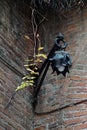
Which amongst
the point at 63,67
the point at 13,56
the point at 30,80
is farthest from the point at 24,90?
the point at 63,67

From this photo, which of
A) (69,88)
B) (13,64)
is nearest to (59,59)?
(69,88)

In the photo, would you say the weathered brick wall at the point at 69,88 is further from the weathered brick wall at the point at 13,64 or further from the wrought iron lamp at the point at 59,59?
the wrought iron lamp at the point at 59,59

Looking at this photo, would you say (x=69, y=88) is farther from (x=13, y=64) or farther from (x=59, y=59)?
(x=13, y=64)

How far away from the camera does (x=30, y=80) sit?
466cm

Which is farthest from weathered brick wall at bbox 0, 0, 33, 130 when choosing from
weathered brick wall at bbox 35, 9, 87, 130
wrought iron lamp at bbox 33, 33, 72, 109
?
wrought iron lamp at bbox 33, 33, 72, 109

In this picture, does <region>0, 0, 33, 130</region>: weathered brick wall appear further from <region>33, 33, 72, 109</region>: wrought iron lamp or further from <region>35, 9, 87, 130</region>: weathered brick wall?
<region>33, 33, 72, 109</region>: wrought iron lamp

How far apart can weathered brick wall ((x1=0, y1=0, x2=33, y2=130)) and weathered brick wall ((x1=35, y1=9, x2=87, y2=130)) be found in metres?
0.21

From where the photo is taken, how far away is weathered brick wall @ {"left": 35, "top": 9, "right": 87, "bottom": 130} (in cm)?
434

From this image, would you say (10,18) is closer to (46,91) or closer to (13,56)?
(13,56)

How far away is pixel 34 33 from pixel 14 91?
3.51 ft

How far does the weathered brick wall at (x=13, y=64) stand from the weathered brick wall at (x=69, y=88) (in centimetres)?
21

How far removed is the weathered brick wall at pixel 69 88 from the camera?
14.3ft

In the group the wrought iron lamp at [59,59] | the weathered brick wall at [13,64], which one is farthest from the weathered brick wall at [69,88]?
the wrought iron lamp at [59,59]

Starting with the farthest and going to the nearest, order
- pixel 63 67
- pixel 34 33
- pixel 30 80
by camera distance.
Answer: pixel 34 33 < pixel 30 80 < pixel 63 67
